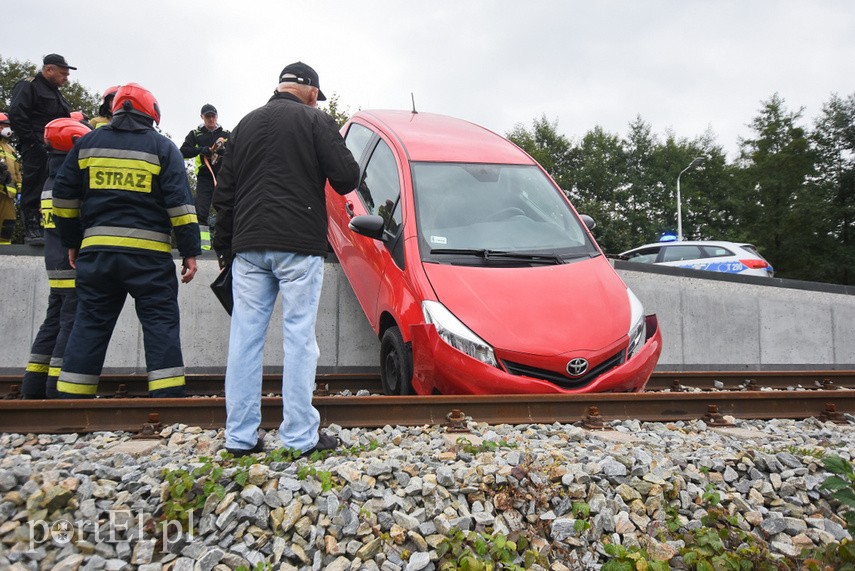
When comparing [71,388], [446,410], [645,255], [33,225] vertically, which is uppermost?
[33,225]

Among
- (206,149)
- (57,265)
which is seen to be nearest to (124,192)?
(57,265)

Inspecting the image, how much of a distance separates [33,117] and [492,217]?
560cm

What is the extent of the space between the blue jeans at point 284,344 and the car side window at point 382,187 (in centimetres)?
222

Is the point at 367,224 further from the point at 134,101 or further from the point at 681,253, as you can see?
the point at 681,253

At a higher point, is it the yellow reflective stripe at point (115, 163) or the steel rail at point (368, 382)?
the yellow reflective stripe at point (115, 163)

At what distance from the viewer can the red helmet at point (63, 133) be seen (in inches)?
234

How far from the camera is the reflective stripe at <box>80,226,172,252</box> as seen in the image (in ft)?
16.0

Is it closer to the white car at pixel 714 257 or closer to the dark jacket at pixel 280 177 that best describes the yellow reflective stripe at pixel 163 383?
the dark jacket at pixel 280 177

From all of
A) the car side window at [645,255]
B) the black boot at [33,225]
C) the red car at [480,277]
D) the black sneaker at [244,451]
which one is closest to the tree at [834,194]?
the car side window at [645,255]

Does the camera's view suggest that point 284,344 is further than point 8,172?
No

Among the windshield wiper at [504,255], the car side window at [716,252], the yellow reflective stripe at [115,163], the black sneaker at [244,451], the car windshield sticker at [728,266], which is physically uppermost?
the yellow reflective stripe at [115,163]

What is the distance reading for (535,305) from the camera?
5180 mm

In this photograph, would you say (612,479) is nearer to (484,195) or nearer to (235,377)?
(235,377)

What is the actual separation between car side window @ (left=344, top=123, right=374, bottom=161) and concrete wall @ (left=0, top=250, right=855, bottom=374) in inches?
51.0
